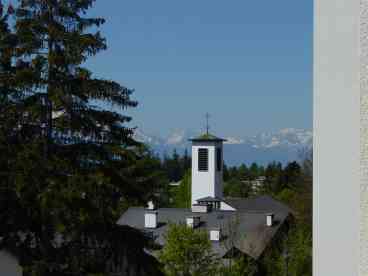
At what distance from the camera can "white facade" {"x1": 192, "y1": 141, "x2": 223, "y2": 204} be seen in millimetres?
54062

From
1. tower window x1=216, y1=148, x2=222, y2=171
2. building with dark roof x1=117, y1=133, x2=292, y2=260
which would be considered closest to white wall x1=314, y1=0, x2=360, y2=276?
building with dark roof x1=117, y1=133, x2=292, y2=260

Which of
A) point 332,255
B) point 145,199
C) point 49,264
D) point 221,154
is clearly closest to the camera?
point 332,255

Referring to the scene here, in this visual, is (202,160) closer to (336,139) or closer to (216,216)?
(216,216)

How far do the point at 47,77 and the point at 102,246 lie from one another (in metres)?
3.49

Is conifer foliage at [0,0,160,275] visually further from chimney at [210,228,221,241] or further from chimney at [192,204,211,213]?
chimney at [192,204,211,213]

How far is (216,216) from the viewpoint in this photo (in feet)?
116

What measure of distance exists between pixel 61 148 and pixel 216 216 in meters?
A: 22.8

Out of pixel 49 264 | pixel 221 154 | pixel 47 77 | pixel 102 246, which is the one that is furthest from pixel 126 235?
pixel 221 154

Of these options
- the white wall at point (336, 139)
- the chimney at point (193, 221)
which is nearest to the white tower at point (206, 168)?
the chimney at point (193, 221)

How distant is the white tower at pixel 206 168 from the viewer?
54.1 m

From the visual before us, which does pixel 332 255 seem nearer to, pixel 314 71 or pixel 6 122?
pixel 314 71

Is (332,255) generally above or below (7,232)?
above

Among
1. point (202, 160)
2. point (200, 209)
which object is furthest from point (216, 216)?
point (202, 160)

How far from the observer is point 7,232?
510 inches
